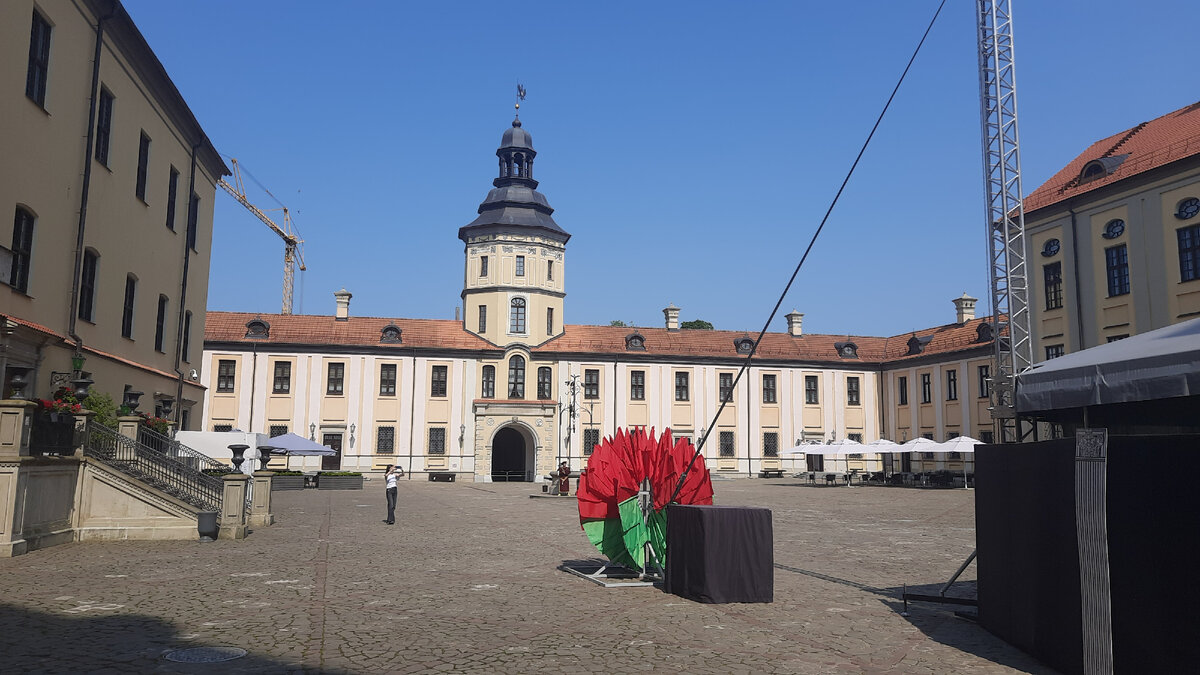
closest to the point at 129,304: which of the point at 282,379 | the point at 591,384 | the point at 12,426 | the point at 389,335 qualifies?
the point at 12,426

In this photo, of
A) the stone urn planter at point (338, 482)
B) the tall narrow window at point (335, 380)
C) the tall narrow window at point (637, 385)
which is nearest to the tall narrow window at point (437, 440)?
the tall narrow window at point (335, 380)

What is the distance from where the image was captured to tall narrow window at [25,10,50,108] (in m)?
15.9

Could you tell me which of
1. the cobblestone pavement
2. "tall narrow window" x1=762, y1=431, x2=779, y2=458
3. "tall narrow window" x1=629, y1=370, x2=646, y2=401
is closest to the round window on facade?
the cobblestone pavement

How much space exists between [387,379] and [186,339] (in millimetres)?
21272

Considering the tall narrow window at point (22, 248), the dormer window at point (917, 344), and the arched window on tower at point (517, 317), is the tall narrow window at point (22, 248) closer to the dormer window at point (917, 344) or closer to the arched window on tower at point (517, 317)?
the arched window on tower at point (517, 317)

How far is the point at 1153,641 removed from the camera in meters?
5.62

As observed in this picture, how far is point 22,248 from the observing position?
16.0 meters

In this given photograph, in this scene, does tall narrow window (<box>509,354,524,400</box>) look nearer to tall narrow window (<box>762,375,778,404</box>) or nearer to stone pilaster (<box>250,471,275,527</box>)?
tall narrow window (<box>762,375,778,404</box>)

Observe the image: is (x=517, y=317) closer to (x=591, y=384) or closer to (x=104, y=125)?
(x=591, y=384)

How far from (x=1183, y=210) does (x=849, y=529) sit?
1818 cm

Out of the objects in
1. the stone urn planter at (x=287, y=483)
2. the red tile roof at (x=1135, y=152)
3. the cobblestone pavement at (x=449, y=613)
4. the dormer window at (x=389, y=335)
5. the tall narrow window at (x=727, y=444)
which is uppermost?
the red tile roof at (x=1135, y=152)

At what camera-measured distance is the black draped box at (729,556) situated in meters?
9.61

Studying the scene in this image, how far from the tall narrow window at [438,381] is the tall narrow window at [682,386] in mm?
13920

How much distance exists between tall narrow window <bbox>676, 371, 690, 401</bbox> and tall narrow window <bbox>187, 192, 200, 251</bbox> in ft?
101
